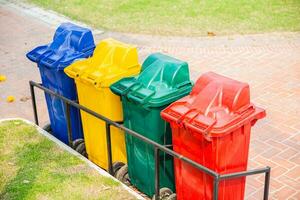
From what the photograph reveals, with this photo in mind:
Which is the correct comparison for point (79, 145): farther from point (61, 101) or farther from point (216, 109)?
point (216, 109)

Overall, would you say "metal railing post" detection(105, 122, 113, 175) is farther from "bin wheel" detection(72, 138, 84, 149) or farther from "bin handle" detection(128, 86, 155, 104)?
"bin wheel" detection(72, 138, 84, 149)

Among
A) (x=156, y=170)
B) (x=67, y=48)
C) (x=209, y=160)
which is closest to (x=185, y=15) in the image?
(x=67, y=48)

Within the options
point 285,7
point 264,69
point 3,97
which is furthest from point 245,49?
point 3,97

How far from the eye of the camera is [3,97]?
853cm

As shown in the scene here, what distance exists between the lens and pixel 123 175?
564 centimetres

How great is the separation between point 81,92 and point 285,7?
26.9 ft

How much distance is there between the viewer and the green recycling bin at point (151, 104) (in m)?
4.81

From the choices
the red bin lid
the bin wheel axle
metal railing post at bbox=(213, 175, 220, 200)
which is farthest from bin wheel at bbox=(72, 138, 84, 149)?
metal railing post at bbox=(213, 175, 220, 200)

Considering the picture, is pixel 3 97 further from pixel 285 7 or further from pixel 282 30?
pixel 285 7

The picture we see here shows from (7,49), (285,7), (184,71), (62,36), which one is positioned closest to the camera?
(184,71)

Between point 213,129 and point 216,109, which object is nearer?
point 213,129

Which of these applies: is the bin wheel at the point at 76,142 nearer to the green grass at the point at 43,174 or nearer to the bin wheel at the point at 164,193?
the green grass at the point at 43,174

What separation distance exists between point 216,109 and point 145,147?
984 millimetres

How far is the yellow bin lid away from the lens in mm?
5297
